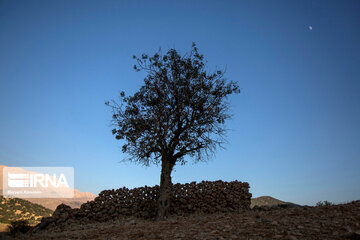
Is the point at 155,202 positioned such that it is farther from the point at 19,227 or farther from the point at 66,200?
the point at 66,200

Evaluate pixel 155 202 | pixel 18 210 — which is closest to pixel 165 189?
pixel 155 202

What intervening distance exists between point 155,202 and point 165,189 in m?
2.69

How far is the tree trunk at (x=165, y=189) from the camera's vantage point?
16.6 m

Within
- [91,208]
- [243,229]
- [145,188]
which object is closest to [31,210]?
[91,208]

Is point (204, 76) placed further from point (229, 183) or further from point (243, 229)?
point (243, 229)

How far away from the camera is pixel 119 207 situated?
19.4m

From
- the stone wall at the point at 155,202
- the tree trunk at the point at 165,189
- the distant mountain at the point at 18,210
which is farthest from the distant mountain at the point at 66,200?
the tree trunk at the point at 165,189

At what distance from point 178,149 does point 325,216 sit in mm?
10359

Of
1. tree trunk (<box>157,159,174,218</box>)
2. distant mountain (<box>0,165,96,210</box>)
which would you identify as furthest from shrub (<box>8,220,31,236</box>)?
distant mountain (<box>0,165,96,210</box>)

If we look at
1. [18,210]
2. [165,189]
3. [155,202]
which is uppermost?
[165,189]

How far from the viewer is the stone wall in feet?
61.6

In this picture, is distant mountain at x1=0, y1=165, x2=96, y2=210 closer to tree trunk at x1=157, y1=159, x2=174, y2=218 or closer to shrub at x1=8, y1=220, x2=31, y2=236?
shrub at x1=8, y1=220, x2=31, y2=236

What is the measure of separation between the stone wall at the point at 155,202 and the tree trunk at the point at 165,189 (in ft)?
7.13

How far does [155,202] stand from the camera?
1911 cm
